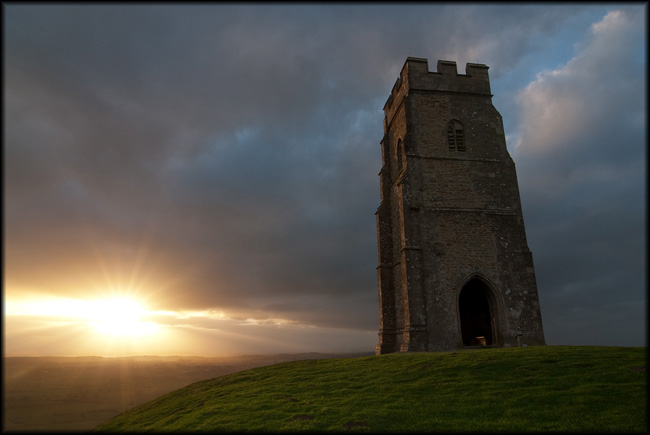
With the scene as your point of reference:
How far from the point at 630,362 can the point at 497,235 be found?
11154 mm

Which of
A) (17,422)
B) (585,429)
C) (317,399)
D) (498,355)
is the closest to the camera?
(17,422)

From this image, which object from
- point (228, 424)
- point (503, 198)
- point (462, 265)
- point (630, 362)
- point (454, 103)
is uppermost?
point (454, 103)

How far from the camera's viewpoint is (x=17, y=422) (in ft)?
8.30

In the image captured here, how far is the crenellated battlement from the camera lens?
87.1 ft

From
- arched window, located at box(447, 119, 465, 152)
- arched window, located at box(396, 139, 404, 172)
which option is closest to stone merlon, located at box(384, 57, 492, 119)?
arched window, located at box(447, 119, 465, 152)

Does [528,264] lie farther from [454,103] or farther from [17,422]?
[17,422]

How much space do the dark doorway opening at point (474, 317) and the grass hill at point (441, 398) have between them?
966 centimetres

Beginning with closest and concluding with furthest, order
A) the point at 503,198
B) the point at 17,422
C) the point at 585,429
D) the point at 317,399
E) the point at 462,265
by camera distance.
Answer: the point at 17,422 < the point at 585,429 < the point at 317,399 < the point at 462,265 < the point at 503,198

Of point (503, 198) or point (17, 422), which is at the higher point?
point (503, 198)

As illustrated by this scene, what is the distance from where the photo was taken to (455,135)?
26.3m

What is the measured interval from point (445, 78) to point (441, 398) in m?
21.4

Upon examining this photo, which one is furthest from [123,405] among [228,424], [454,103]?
[454,103]

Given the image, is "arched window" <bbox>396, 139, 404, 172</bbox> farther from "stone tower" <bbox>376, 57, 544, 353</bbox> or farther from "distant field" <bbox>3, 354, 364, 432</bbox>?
"distant field" <bbox>3, 354, 364, 432</bbox>

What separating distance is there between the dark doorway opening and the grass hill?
31.7 ft
